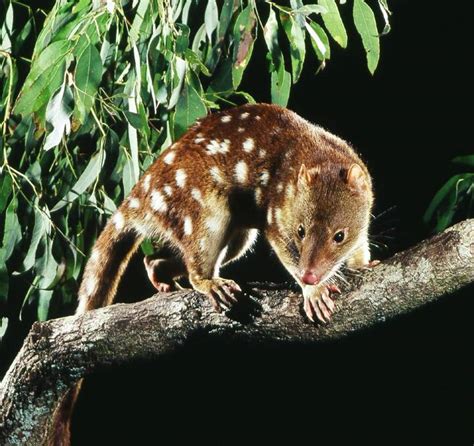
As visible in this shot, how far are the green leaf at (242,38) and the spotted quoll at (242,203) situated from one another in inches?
7.5

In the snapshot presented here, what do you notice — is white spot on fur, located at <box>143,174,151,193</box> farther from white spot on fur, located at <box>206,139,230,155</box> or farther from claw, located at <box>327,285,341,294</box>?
claw, located at <box>327,285,341,294</box>

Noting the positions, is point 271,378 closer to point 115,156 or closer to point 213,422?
point 213,422

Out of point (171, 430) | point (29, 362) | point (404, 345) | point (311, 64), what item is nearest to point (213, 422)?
point (171, 430)

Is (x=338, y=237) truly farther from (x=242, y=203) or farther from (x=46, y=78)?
(x=46, y=78)

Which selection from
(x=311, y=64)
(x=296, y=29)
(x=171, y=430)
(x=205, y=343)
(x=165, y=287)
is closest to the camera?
(x=205, y=343)

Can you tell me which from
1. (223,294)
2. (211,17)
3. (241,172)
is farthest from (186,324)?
(211,17)

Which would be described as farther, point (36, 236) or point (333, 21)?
point (36, 236)

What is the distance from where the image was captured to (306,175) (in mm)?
2729

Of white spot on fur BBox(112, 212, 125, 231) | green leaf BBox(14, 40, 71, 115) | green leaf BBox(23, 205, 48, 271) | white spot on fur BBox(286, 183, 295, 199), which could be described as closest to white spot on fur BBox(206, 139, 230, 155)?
white spot on fur BBox(286, 183, 295, 199)

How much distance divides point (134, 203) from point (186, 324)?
1.87ft

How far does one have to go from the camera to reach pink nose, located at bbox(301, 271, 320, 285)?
8.04 ft

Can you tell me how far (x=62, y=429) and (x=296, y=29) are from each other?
1.25 meters

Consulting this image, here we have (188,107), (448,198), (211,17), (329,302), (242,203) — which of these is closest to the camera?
(329,302)

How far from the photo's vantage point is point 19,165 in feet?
10.7
